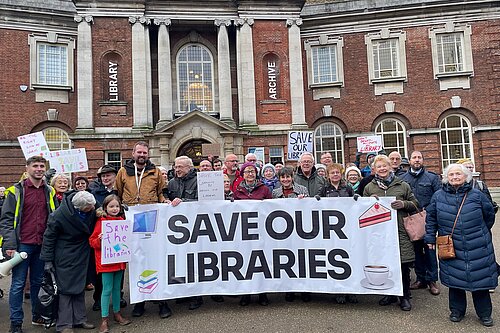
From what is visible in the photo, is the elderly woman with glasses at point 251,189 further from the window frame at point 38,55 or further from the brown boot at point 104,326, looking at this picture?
the window frame at point 38,55

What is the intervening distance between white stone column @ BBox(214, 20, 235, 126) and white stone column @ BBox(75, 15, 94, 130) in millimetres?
5995

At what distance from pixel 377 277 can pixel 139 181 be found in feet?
12.7

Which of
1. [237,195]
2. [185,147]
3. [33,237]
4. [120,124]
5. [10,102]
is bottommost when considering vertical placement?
[33,237]

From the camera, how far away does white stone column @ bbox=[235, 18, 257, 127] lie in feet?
59.6

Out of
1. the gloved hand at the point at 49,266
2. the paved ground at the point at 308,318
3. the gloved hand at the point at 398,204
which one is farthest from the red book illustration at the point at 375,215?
the gloved hand at the point at 49,266

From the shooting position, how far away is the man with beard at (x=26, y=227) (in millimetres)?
4988

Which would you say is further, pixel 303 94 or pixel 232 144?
pixel 303 94

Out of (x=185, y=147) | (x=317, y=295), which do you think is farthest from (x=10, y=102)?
(x=317, y=295)

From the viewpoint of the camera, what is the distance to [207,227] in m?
5.57

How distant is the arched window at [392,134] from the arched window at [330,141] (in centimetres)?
203

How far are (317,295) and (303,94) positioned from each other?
14.3 metres

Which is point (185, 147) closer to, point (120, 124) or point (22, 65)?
point (120, 124)

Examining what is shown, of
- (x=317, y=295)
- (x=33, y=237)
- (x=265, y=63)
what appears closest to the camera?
(x=33, y=237)

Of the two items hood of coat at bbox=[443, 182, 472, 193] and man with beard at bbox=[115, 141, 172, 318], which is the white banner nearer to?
man with beard at bbox=[115, 141, 172, 318]
